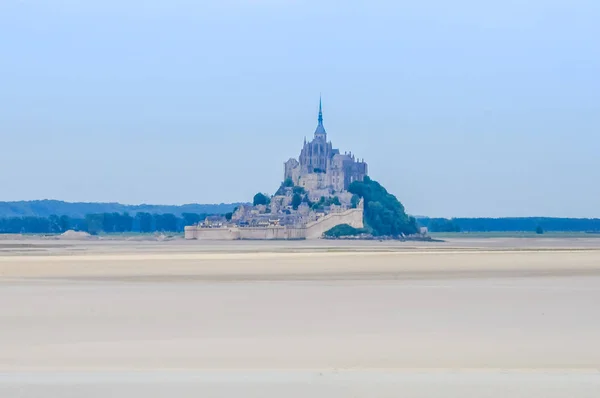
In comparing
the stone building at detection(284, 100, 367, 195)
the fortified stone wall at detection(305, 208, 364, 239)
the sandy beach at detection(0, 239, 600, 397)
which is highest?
the stone building at detection(284, 100, 367, 195)

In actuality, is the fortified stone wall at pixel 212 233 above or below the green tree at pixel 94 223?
below

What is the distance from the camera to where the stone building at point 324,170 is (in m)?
128

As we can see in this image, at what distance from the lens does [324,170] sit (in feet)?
450

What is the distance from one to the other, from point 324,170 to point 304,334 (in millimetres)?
123080

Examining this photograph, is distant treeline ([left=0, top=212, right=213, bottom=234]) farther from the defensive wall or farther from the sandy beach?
the sandy beach

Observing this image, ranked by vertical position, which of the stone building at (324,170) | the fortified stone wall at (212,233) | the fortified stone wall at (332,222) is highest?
the stone building at (324,170)

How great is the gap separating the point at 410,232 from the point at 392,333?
320 feet

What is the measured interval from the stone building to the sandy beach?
331ft

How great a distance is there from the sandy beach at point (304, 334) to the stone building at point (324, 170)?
3971 inches

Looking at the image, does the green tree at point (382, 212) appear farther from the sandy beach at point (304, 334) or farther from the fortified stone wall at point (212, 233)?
the sandy beach at point (304, 334)

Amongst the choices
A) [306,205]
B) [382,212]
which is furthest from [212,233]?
A: [382,212]

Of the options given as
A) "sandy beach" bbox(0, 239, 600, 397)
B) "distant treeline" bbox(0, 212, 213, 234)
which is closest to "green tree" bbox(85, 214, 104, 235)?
"distant treeline" bbox(0, 212, 213, 234)

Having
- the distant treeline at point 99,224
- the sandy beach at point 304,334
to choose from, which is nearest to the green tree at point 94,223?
the distant treeline at point 99,224

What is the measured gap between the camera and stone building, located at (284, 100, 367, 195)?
5054 inches
